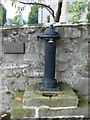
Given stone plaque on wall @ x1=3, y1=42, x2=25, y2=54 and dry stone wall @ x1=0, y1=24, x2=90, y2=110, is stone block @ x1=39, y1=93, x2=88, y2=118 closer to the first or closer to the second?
dry stone wall @ x1=0, y1=24, x2=90, y2=110

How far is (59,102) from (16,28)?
3.47 ft

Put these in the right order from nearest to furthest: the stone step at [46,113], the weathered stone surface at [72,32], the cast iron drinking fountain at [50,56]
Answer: the stone step at [46,113] → the cast iron drinking fountain at [50,56] → the weathered stone surface at [72,32]

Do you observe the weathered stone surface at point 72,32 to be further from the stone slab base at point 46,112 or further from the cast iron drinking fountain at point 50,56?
the stone slab base at point 46,112

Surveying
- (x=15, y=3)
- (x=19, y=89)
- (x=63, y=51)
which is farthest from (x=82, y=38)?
(x=15, y=3)

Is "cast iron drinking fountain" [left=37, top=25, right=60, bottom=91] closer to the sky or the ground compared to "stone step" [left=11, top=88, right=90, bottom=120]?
closer to the sky

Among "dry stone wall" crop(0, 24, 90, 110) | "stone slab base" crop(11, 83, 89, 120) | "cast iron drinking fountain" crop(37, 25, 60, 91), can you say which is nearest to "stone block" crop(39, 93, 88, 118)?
"stone slab base" crop(11, 83, 89, 120)

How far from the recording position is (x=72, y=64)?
252cm

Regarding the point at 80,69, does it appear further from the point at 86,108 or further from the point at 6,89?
the point at 6,89

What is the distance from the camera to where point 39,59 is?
253cm

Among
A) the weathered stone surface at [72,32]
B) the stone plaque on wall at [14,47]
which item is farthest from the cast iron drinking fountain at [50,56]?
the stone plaque on wall at [14,47]

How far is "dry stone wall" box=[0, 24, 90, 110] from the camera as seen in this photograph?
2.47 meters

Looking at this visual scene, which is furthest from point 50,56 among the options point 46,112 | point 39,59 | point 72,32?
point 46,112

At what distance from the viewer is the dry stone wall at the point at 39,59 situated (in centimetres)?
247

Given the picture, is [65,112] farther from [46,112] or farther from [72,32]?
[72,32]
